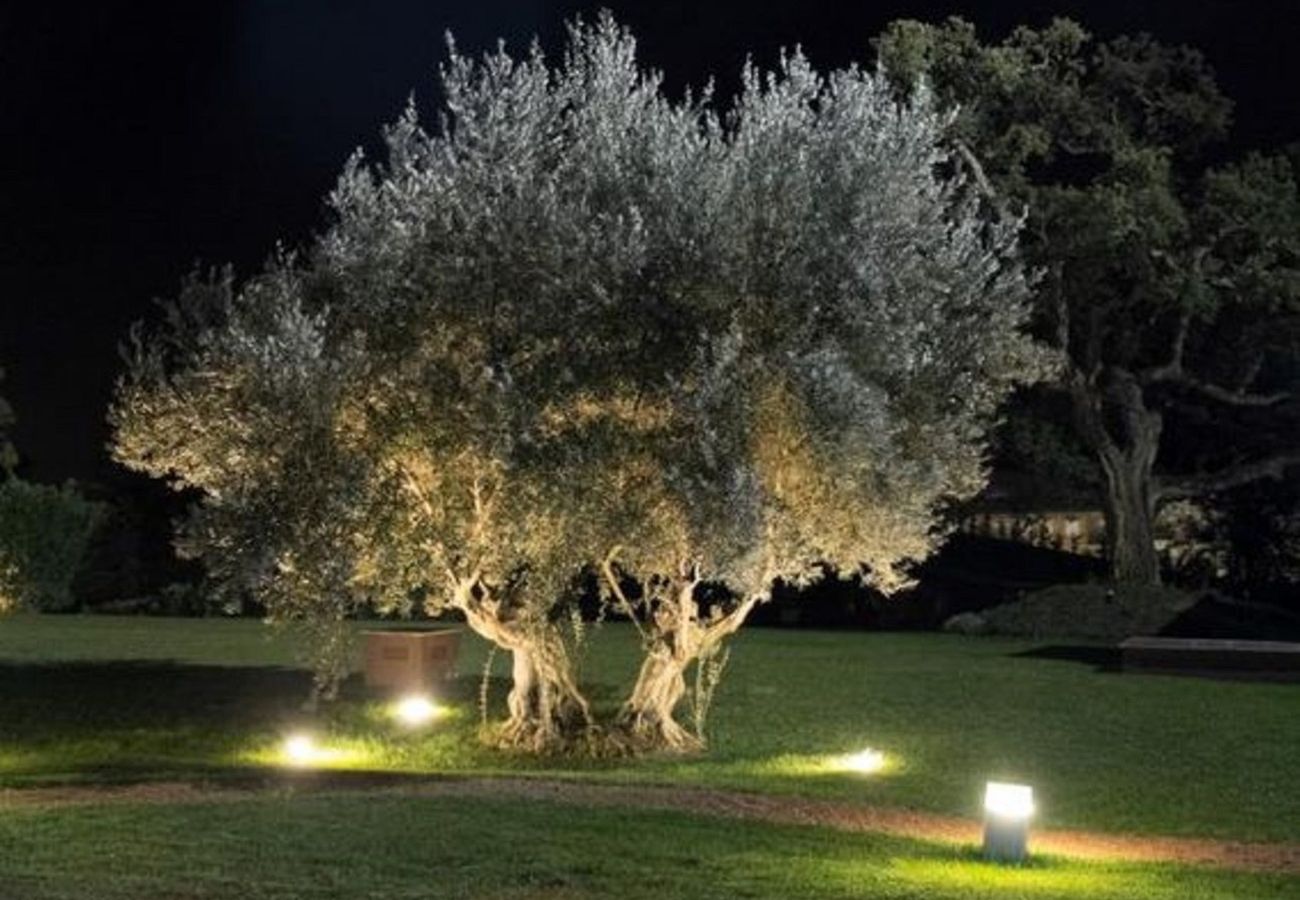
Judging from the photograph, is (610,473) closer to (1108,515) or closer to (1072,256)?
(1072,256)

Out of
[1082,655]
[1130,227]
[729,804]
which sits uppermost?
[1130,227]

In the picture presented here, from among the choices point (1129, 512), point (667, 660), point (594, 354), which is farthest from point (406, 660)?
point (1129, 512)

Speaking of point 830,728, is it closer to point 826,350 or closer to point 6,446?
point 826,350

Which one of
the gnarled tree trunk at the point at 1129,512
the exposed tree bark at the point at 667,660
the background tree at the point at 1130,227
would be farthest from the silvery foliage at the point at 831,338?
the gnarled tree trunk at the point at 1129,512

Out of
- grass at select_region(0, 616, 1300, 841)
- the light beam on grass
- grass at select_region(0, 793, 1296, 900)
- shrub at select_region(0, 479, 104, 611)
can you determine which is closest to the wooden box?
grass at select_region(0, 616, 1300, 841)

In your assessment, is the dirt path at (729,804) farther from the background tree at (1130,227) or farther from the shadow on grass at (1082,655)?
the background tree at (1130,227)

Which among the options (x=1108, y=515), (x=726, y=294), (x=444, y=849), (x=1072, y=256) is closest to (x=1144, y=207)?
(x=1072, y=256)

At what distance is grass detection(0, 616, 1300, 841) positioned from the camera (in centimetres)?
1827

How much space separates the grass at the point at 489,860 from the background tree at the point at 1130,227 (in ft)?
93.1

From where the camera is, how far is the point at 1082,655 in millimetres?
35781

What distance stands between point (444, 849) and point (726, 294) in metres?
6.19

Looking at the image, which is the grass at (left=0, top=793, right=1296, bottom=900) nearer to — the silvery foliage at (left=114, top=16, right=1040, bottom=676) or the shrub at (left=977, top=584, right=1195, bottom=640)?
the silvery foliage at (left=114, top=16, right=1040, bottom=676)

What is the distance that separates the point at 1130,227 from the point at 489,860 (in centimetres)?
3056

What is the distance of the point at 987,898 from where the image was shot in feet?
39.2
